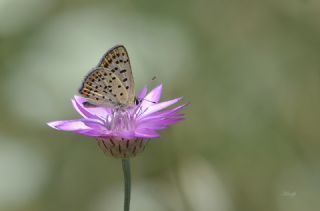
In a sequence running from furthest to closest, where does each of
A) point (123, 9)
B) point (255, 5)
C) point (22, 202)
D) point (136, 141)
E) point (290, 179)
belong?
point (255, 5) < point (123, 9) < point (290, 179) < point (22, 202) < point (136, 141)

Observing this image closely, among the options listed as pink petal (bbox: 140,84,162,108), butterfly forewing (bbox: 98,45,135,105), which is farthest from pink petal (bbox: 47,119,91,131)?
pink petal (bbox: 140,84,162,108)

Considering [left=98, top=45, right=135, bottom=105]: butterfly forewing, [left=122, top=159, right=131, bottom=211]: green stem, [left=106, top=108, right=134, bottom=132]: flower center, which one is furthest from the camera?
[left=106, top=108, right=134, bottom=132]: flower center

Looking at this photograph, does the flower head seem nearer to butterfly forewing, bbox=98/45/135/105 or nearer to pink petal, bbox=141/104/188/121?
pink petal, bbox=141/104/188/121

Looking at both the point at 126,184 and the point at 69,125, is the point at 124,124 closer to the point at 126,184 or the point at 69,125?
the point at 69,125

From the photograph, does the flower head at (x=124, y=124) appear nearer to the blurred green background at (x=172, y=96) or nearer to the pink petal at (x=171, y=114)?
the pink petal at (x=171, y=114)

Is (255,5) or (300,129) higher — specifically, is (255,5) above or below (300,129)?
above

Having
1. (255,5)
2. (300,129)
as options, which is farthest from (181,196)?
(255,5)

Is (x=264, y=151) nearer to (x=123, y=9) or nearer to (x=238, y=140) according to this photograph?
(x=238, y=140)

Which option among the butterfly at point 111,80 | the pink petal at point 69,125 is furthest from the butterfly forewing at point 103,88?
the pink petal at point 69,125
